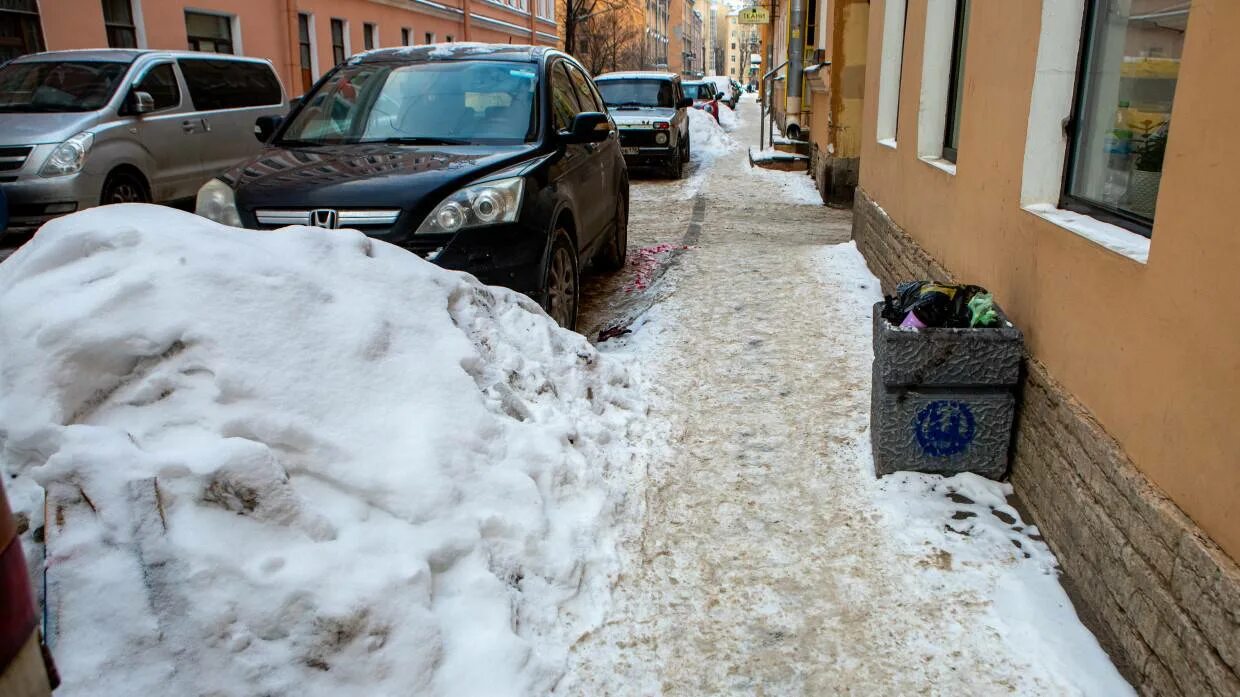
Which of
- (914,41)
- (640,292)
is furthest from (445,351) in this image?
(914,41)

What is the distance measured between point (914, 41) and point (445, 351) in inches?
170

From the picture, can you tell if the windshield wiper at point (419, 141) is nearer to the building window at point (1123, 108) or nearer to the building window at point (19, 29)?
the building window at point (1123, 108)

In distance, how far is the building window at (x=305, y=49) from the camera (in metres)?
19.6

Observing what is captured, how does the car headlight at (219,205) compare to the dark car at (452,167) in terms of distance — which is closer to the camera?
the dark car at (452,167)

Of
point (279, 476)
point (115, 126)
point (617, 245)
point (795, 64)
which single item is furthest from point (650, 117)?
point (279, 476)

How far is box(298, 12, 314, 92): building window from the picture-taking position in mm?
19562

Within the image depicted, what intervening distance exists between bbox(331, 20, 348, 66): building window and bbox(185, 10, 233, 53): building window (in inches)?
172

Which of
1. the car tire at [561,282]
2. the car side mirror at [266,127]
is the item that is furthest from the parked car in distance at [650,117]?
the car tire at [561,282]

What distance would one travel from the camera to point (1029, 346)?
3543 mm

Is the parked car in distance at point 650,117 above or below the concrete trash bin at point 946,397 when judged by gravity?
above

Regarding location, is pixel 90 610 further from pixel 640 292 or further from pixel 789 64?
pixel 789 64

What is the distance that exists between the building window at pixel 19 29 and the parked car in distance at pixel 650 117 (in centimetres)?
799

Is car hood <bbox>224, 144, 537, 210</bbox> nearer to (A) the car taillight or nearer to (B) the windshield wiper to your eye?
(B) the windshield wiper

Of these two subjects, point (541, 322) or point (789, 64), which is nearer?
point (541, 322)
